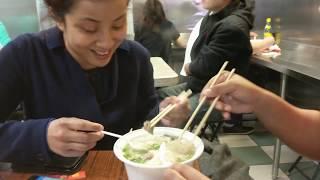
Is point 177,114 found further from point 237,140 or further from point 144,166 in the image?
point 237,140

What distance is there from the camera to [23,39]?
1.17 m

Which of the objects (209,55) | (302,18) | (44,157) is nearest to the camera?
(44,157)

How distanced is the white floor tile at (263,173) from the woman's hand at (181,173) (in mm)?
2030

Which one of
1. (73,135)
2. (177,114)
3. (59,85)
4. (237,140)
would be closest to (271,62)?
(237,140)

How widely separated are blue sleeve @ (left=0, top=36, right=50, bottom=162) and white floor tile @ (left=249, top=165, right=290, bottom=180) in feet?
6.45

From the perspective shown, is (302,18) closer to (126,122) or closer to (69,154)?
(126,122)

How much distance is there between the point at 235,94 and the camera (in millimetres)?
1122

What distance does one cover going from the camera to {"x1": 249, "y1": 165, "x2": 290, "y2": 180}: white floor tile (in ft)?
8.49

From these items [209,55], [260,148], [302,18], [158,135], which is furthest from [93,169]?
[302,18]

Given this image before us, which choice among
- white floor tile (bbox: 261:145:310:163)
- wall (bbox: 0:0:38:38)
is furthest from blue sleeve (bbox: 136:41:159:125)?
wall (bbox: 0:0:38:38)

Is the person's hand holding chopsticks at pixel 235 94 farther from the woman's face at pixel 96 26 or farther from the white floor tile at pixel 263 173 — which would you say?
the white floor tile at pixel 263 173

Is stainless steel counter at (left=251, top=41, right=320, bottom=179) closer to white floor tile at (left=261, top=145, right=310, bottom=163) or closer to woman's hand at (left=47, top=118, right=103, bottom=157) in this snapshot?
white floor tile at (left=261, top=145, right=310, bottom=163)

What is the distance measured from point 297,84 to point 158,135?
2.47 metres

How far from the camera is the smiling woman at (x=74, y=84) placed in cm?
92
